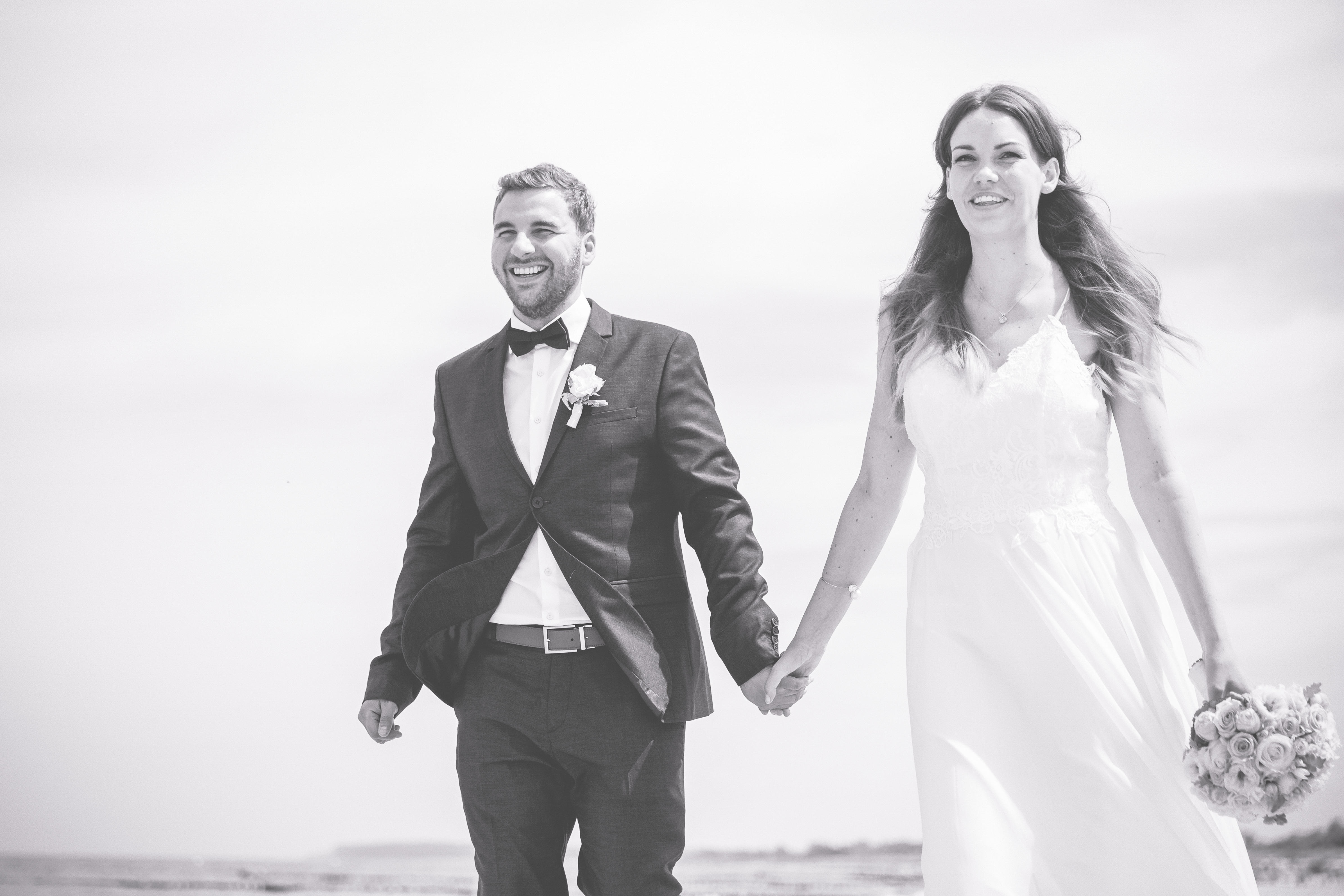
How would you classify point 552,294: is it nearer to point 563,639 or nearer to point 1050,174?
point 563,639

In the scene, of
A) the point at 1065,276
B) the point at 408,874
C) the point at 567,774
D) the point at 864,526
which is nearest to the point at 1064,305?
the point at 1065,276

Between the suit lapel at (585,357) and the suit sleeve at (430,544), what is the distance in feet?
0.79

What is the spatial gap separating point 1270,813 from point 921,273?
1.32m

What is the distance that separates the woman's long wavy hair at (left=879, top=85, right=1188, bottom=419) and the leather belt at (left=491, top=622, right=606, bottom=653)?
0.83m

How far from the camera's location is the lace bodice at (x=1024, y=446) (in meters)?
2.59

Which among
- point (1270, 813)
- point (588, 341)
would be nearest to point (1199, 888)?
point (1270, 813)

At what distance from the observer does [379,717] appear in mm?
2955

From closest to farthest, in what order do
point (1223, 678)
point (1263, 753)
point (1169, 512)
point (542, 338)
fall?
point (1263, 753) < point (1223, 678) < point (1169, 512) < point (542, 338)

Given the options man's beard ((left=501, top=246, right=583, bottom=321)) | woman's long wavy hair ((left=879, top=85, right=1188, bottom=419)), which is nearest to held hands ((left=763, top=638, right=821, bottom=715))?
woman's long wavy hair ((left=879, top=85, right=1188, bottom=419))

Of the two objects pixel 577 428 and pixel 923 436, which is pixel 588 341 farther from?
pixel 923 436

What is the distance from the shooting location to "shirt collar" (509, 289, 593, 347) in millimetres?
2938

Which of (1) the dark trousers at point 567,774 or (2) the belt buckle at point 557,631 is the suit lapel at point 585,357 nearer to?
(2) the belt buckle at point 557,631

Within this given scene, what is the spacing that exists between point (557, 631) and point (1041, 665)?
3.27ft

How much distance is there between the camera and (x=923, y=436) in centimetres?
269
